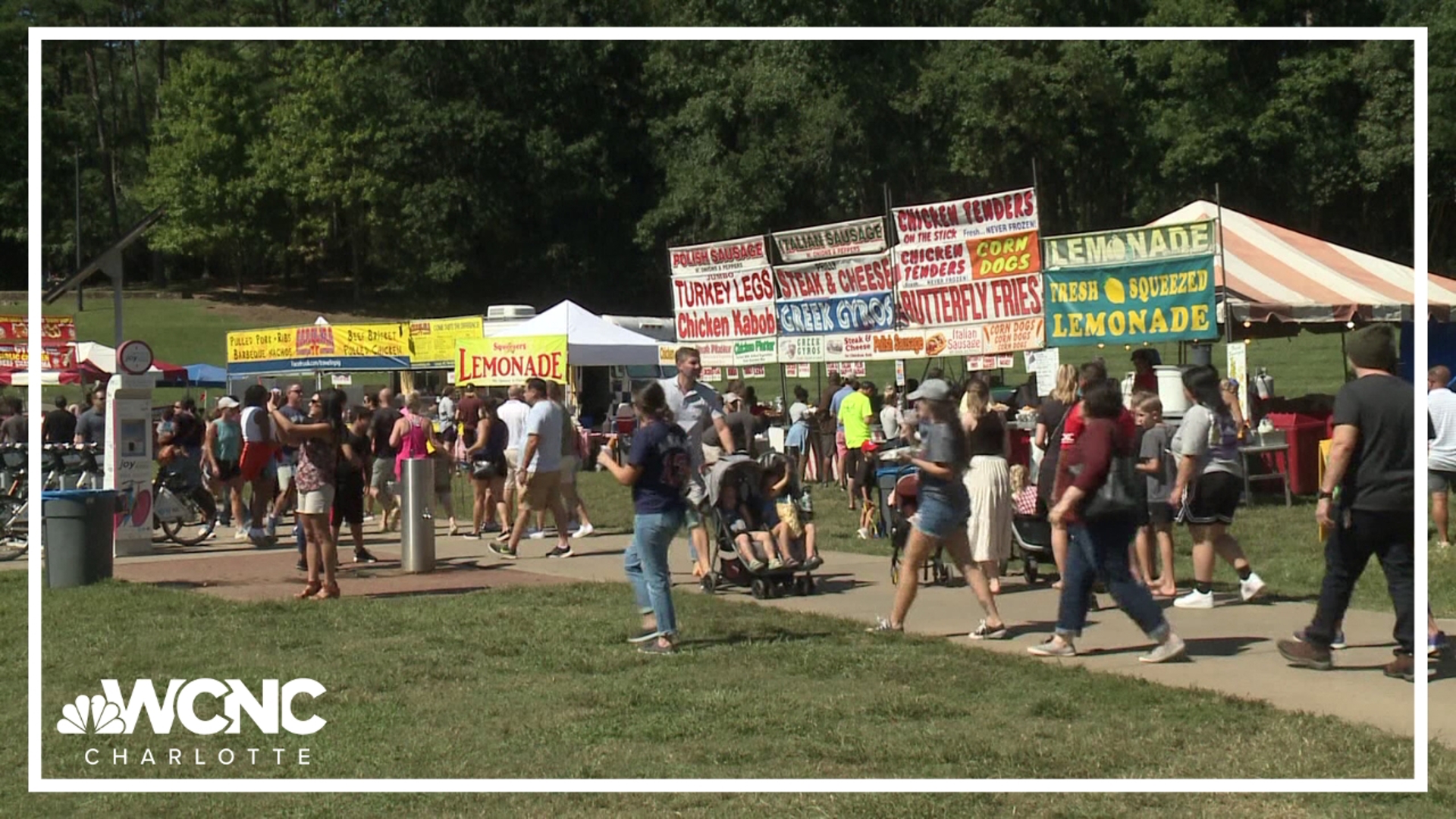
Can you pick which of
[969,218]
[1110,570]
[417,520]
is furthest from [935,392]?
[969,218]

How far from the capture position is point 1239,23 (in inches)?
586

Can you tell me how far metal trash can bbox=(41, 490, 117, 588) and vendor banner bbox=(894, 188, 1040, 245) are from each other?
376 inches

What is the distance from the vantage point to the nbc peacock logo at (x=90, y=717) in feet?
23.8

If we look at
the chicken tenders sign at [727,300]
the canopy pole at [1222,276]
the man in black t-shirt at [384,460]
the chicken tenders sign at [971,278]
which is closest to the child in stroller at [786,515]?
the canopy pole at [1222,276]

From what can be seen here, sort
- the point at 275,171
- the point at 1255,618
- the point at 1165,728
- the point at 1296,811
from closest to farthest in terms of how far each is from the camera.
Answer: the point at 1296,811
the point at 1165,728
the point at 1255,618
the point at 275,171

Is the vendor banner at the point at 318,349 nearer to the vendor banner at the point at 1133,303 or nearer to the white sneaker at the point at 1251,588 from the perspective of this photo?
the vendor banner at the point at 1133,303

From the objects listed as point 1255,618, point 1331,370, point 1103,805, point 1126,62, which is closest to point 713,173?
point 1126,62

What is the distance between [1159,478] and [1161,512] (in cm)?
29

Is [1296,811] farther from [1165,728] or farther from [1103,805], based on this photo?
[1165,728]

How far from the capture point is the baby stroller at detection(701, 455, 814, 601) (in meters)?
11.3

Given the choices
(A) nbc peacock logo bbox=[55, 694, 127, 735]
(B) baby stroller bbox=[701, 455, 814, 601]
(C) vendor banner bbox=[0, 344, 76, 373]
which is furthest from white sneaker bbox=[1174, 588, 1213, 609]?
(C) vendor banner bbox=[0, 344, 76, 373]

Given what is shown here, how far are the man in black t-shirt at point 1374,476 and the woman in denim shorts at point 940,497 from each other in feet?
6.65

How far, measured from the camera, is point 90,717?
7574 millimetres

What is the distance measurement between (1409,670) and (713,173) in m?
12.5
